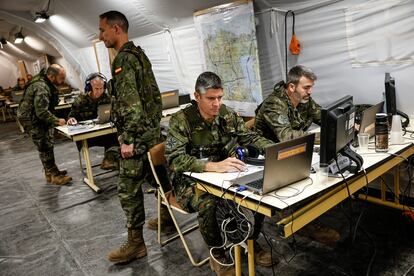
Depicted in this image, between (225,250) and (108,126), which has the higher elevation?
(108,126)

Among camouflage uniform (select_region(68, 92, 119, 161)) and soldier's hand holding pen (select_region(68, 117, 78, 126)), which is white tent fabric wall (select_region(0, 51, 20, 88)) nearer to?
camouflage uniform (select_region(68, 92, 119, 161))

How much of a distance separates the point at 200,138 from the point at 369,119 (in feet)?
3.66

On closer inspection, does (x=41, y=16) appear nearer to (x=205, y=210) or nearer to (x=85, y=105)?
(x=85, y=105)

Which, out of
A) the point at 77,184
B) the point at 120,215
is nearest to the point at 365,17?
the point at 120,215

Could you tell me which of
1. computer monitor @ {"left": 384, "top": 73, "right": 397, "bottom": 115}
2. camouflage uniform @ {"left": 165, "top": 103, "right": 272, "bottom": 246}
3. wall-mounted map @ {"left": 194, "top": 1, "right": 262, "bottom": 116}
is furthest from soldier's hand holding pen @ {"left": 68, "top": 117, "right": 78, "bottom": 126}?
computer monitor @ {"left": 384, "top": 73, "right": 397, "bottom": 115}

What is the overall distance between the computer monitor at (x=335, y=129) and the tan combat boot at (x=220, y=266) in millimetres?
898

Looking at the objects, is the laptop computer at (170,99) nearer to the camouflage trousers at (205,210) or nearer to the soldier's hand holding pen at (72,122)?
the soldier's hand holding pen at (72,122)

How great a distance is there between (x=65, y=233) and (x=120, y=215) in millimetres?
519

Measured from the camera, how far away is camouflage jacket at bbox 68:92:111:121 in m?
4.54

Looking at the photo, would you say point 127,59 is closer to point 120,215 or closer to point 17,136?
point 120,215

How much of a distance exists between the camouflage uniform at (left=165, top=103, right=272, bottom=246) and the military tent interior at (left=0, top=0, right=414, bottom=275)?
532 millimetres

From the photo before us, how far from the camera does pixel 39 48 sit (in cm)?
1097

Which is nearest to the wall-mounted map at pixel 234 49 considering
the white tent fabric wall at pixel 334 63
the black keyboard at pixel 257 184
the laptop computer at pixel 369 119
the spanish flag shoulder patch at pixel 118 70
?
the white tent fabric wall at pixel 334 63

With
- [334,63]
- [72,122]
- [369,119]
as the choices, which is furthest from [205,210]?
[72,122]
